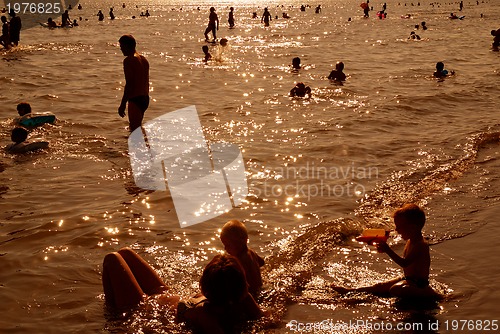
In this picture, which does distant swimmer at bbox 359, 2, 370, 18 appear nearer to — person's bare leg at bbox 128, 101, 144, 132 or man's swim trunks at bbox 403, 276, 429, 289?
person's bare leg at bbox 128, 101, 144, 132

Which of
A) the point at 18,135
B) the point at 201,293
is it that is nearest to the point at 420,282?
the point at 201,293

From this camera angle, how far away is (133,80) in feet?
33.8

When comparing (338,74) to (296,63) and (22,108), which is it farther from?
(22,108)

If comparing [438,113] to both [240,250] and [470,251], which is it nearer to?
[470,251]

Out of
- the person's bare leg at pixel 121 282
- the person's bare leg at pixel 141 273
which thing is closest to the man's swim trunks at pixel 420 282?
the person's bare leg at pixel 141 273

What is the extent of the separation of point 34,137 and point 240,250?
7.03m

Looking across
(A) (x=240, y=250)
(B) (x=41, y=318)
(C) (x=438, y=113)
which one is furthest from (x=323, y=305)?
(C) (x=438, y=113)

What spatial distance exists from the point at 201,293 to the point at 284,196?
397cm

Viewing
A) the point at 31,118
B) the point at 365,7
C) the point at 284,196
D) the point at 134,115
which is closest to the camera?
the point at 284,196

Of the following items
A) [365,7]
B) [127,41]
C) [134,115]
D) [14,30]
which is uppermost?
[365,7]

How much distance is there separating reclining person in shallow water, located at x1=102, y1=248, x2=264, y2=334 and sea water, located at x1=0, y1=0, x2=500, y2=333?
17cm

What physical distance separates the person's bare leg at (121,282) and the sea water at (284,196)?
0.43ft

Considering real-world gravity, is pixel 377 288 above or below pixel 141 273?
below

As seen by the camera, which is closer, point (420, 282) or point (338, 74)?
point (420, 282)
